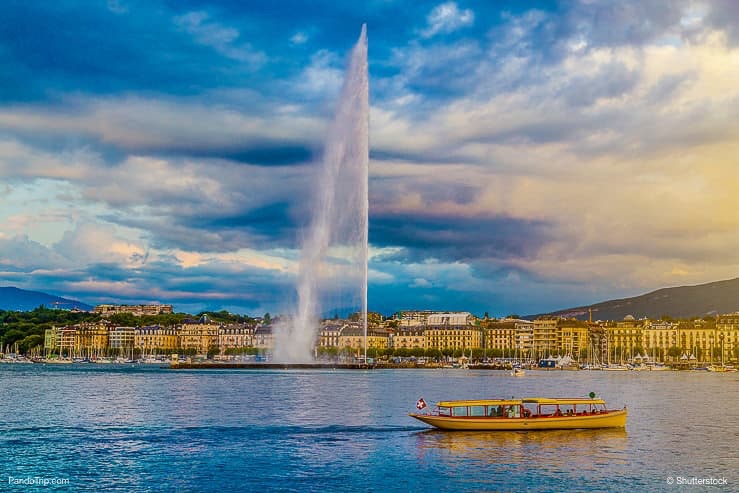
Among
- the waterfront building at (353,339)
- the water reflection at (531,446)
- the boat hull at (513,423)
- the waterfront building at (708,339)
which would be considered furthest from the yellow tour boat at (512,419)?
the waterfront building at (708,339)

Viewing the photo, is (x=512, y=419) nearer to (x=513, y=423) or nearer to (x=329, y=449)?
(x=513, y=423)

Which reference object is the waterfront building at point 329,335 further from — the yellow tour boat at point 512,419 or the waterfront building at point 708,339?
the yellow tour boat at point 512,419

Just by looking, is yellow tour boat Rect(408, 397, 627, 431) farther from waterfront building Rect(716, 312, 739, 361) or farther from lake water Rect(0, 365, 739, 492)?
waterfront building Rect(716, 312, 739, 361)

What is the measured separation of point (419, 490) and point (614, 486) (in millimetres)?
6896

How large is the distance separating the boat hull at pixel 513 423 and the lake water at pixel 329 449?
426 millimetres

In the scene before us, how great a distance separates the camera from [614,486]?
3009 cm

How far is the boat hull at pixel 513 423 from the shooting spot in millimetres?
42844

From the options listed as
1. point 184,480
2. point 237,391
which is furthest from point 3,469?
point 237,391

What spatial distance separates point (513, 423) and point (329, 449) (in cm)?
1048

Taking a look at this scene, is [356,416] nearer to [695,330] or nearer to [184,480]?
[184,480]

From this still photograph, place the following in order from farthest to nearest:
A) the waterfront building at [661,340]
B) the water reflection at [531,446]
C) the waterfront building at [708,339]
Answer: the waterfront building at [661,340] → the waterfront building at [708,339] → the water reflection at [531,446]

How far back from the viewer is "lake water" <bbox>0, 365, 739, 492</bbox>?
30.4 m

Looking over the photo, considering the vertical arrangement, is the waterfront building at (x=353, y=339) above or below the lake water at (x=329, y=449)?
above

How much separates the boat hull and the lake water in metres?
0.43
